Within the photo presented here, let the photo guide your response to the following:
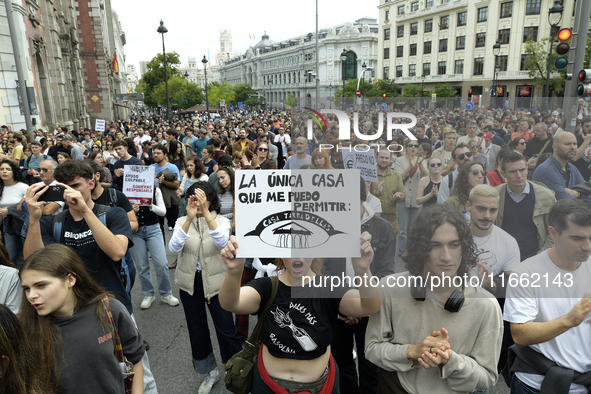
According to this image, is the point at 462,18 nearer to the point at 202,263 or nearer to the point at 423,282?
the point at 202,263

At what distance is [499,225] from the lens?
224 centimetres

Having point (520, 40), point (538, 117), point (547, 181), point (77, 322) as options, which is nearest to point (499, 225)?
point (547, 181)

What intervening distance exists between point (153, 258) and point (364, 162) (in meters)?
3.86

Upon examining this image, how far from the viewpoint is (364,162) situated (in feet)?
7.84

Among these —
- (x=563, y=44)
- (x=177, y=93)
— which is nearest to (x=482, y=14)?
(x=177, y=93)

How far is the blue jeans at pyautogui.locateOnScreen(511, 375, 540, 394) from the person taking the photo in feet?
7.51

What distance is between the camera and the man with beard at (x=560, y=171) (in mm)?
2311

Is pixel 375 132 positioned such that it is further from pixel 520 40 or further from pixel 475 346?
pixel 520 40

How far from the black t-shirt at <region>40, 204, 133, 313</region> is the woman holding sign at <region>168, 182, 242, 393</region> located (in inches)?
20.7

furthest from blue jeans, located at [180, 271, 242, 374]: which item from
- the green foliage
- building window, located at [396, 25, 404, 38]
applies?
building window, located at [396, 25, 404, 38]

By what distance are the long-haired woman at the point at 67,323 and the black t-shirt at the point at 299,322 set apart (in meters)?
0.88

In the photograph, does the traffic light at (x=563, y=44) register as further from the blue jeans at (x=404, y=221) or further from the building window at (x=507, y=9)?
the building window at (x=507, y=9)

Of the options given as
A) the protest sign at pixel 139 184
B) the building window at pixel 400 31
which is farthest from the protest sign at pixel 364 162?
the building window at pixel 400 31

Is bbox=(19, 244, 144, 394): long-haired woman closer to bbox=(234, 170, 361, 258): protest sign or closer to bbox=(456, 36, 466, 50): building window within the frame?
bbox=(234, 170, 361, 258): protest sign
